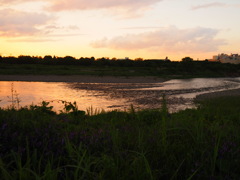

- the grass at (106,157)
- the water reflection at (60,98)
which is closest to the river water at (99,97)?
the water reflection at (60,98)

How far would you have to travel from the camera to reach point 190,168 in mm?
2680

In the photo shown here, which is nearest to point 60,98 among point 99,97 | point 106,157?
point 99,97

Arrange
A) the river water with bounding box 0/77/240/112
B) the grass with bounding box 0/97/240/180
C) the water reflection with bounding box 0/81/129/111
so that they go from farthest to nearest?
the river water with bounding box 0/77/240/112 → the water reflection with bounding box 0/81/129/111 → the grass with bounding box 0/97/240/180

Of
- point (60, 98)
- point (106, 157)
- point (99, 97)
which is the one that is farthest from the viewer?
point (99, 97)

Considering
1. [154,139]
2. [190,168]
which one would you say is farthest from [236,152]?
[154,139]

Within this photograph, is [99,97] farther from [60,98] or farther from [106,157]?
[106,157]

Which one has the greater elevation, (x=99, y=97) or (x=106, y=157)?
(x=106, y=157)

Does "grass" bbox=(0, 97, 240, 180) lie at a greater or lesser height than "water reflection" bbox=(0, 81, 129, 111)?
greater

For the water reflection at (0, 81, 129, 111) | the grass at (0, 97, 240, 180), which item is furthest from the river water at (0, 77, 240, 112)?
the grass at (0, 97, 240, 180)

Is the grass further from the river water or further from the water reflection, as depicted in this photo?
the water reflection

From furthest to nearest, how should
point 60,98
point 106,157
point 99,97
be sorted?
point 99,97
point 60,98
point 106,157

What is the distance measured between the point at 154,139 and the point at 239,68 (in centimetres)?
10991

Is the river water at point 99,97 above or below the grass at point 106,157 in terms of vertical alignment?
below

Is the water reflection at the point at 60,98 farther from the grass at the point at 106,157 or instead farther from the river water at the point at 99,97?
the grass at the point at 106,157
